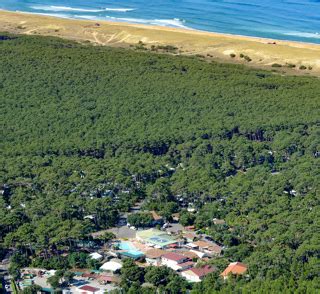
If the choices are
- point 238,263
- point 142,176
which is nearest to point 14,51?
point 142,176

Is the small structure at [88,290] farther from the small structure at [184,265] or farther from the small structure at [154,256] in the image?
the small structure at [184,265]

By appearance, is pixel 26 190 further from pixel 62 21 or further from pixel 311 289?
pixel 62 21

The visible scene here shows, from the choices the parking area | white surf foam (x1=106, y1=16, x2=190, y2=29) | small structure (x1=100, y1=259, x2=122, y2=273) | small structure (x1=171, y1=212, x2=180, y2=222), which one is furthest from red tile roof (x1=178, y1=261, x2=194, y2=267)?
white surf foam (x1=106, y1=16, x2=190, y2=29)

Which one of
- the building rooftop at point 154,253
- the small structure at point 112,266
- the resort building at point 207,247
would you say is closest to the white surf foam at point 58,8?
the resort building at point 207,247

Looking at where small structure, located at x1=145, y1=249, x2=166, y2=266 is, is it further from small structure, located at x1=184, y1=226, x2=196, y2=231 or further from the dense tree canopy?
small structure, located at x1=184, y1=226, x2=196, y2=231

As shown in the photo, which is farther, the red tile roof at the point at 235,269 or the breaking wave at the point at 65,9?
the breaking wave at the point at 65,9

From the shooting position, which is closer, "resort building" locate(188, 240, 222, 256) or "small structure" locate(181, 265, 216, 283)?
"small structure" locate(181, 265, 216, 283)
